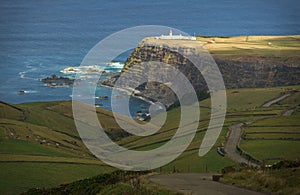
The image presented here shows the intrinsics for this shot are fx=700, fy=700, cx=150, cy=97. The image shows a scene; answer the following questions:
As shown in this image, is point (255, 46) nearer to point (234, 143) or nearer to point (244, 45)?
point (244, 45)

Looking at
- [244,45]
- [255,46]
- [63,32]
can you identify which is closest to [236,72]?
[255,46]

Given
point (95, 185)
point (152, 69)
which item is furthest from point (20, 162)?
point (152, 69)

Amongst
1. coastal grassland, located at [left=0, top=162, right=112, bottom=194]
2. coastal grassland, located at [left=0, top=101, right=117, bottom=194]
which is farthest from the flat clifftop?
coastal grassland, located at [left=0, top=162, right=112, bottom=194]

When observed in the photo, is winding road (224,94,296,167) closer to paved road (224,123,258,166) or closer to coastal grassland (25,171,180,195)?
paved road (224,123,258,166)

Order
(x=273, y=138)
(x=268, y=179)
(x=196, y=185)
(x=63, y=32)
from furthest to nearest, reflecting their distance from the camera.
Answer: (x=63, y=32), (x=273, y=138), (x=196, y=185), (x=268, y=179)

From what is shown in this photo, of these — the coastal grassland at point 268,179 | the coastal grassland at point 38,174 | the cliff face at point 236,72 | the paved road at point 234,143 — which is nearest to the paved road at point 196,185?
the coastal grassland at point 268,179

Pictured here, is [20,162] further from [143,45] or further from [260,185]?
[143,45]
